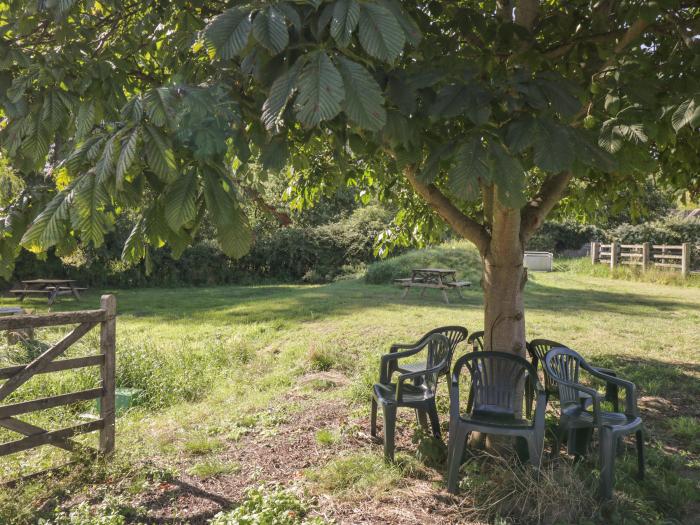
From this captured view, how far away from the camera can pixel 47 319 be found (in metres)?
4.21

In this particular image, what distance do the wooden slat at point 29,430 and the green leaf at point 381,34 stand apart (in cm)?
380

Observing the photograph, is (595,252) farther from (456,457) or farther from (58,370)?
(58,370)

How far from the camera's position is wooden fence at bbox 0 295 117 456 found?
398cm

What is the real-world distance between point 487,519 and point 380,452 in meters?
1.21

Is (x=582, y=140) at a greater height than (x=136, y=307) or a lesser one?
greater

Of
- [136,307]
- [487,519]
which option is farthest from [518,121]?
[136,307]

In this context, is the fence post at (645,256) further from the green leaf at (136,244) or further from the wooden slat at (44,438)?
the green leaf at (136,244)

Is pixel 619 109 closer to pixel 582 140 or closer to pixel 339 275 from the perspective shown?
pixel 582 140

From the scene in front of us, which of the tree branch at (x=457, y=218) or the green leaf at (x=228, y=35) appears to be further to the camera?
→ the tree branch at (x=457, y=218)

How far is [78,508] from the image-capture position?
3496 millimetres

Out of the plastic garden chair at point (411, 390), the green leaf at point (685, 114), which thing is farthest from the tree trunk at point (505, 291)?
the green leaf at point (685, 114)

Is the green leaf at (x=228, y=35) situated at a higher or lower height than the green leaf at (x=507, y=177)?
higher

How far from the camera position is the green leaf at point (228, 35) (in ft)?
5.88

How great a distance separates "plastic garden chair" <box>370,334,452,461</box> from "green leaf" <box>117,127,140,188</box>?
9.53 feet
